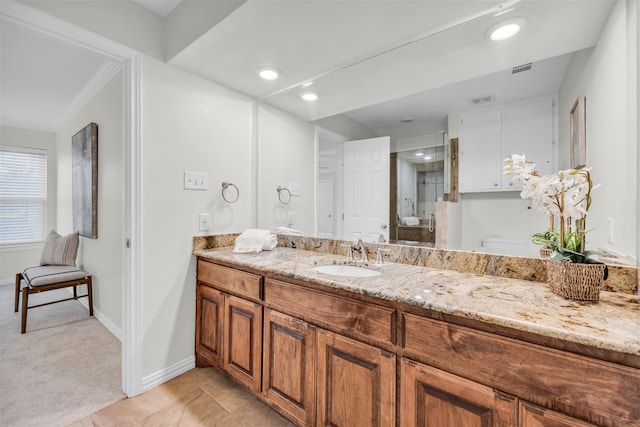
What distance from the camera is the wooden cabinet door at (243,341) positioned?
1504 millimetres

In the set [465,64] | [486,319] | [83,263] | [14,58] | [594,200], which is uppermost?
[14,58]

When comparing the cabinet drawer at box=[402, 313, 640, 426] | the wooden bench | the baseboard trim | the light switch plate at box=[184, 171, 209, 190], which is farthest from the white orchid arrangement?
the wooden bench

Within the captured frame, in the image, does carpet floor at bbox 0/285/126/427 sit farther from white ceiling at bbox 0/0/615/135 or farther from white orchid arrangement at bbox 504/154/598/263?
white orchid arrangement at bbox 504/154/598/263

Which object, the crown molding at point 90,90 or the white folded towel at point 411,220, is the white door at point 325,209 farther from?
the crown molding at point 90,90

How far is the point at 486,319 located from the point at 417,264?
0.72m

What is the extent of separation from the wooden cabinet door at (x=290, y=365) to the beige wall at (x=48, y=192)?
4745 mm

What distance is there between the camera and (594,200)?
1.13 meters

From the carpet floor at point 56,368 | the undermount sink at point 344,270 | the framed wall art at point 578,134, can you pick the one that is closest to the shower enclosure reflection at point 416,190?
the undermount sink at point 344,270

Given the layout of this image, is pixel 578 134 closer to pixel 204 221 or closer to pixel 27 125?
pixel 204 221

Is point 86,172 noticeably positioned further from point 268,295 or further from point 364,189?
point 364,189

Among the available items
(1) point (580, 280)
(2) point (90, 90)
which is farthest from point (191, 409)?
(2) point (90, 90)

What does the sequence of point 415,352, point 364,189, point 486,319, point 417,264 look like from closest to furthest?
point 486,319
point 415,352
point 417,264
point 364,189

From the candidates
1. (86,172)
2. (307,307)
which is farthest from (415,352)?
(86,172)

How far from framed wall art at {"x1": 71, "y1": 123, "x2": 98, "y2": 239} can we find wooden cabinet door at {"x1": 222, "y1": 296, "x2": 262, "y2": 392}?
6.92 ft
